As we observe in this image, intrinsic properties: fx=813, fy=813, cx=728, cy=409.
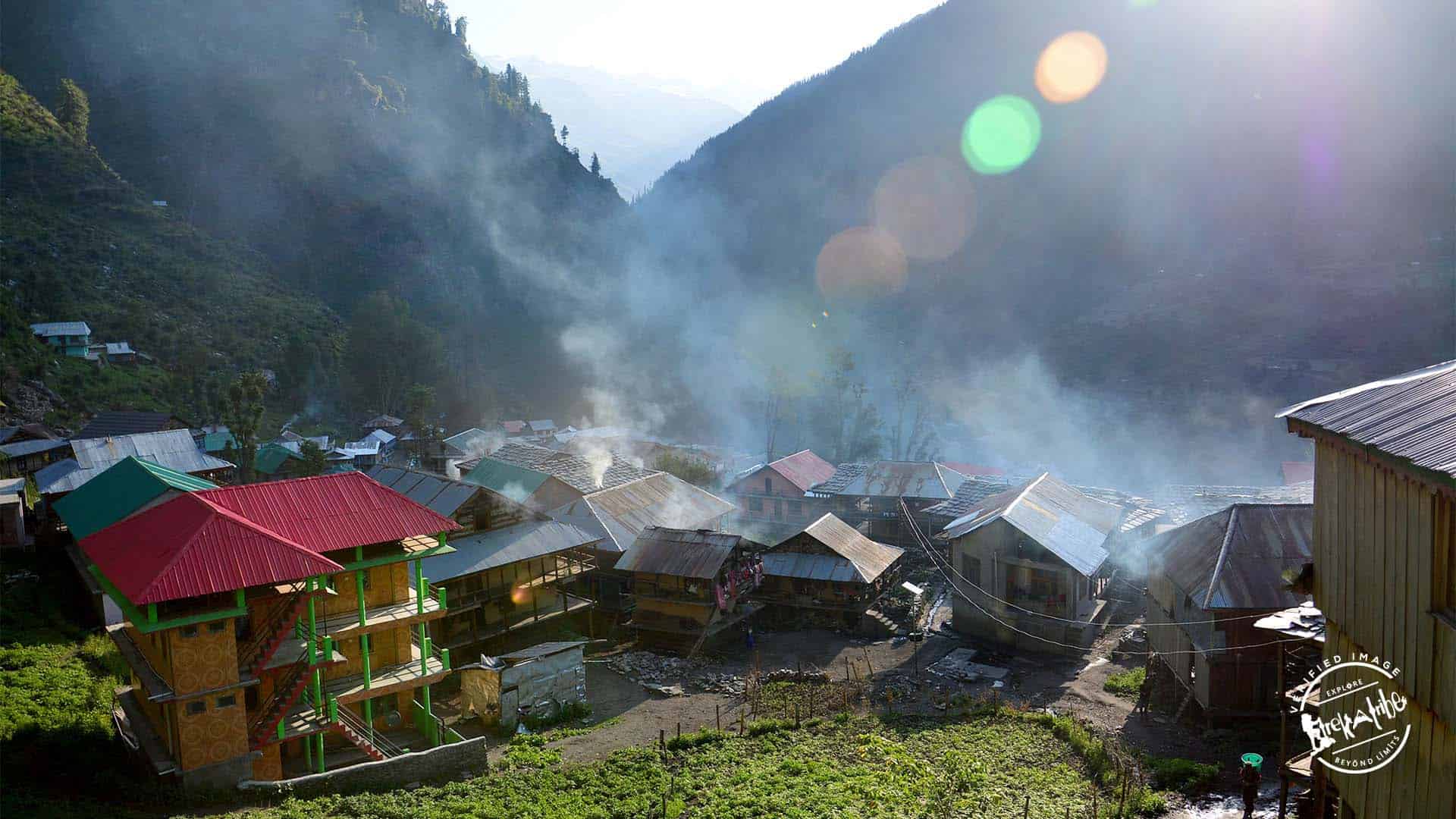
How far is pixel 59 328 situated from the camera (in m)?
60.5

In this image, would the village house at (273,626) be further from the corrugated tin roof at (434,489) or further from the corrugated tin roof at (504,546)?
the corrugated tin roof at (434,489)

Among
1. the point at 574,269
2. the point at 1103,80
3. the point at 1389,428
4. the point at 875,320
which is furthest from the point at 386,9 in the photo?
the point at 1389,428

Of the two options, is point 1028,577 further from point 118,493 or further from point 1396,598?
point 118,493

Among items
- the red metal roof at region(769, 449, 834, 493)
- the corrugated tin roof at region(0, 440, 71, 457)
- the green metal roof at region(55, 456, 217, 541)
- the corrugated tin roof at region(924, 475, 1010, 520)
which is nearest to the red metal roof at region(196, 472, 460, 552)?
the green metal roof at region(55, 456, 217, 541)

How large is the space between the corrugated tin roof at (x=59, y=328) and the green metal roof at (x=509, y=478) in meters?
42.4

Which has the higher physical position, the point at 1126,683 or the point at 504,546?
the point at 504,546

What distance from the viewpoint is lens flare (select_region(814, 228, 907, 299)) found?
139750 millimetres

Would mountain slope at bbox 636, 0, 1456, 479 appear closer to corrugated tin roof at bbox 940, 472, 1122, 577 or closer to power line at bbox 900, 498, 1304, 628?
power line at bbox 900, 498, 1304, 628

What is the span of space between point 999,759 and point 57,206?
298 ft

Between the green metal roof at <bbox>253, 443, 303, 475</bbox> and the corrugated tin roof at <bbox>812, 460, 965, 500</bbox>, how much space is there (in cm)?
3378

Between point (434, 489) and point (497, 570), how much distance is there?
5.64 metres

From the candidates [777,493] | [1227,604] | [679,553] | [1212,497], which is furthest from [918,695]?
[777,493]

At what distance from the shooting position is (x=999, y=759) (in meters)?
18.9

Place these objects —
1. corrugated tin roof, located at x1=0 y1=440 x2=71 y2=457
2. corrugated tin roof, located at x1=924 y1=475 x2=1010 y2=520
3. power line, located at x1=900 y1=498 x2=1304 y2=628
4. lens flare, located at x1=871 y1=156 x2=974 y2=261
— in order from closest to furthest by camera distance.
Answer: power line, located at x1=900 y1=498 x2=1304 y2=628, corrugated tin roof, located at x1=924 y1=475 x2=1010 y2=520, corrugated tin roof, located at x1=0 y1=440 x2=71 y2=457, lens flare, located at x1=871 y1=156 x2=974 y2=261
